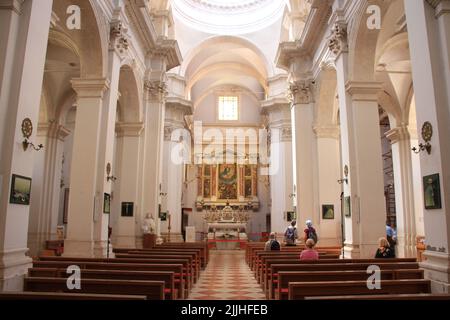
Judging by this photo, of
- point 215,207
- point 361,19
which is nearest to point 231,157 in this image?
point 215,207

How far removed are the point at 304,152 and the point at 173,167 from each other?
9375 millimetres

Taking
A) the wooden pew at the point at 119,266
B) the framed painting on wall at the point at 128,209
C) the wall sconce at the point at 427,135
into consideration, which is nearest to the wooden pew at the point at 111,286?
the wooden pew at the point at 119,266

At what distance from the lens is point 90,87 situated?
10148 millimetres

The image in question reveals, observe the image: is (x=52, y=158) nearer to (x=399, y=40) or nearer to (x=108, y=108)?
(x=108, y=108)

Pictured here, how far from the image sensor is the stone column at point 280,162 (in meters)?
20.4

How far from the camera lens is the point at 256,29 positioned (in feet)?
78.4

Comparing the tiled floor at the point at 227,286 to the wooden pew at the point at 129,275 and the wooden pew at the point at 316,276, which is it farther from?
the wooden pew at the point at 316,276

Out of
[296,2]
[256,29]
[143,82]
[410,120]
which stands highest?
[256,29]

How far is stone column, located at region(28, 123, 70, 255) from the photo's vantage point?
15235 mm

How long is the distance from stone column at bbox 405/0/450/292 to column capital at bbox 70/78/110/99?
7.28 meters

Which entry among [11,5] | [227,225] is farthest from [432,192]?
[227,225]

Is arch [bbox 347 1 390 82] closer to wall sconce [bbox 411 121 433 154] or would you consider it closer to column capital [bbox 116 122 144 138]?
wall sconce [bbox 411 121 433 154]
